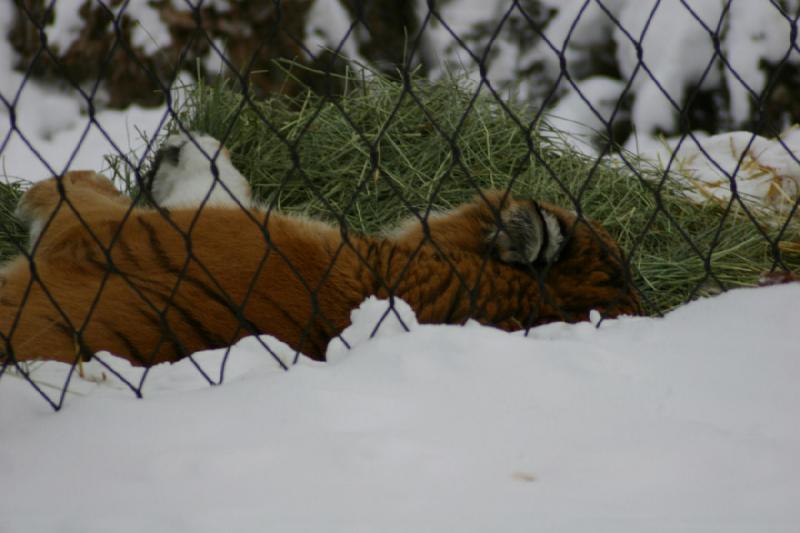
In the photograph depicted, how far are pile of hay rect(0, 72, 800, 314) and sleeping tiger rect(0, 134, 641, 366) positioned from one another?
64 centimetres

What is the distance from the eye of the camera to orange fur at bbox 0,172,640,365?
240cm

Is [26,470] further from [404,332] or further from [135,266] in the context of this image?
[135,266]

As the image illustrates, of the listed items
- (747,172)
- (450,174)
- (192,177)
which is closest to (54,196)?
(192,177)

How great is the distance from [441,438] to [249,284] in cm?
88

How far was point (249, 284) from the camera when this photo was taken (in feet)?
8.39

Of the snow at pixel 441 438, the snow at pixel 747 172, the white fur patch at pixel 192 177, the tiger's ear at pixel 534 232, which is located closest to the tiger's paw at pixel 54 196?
the white fur patch at pixel 192 177

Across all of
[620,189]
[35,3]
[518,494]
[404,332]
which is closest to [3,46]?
[35,3]

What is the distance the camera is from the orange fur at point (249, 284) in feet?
7.89

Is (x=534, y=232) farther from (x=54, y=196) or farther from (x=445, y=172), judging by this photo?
(x=54, y=196)

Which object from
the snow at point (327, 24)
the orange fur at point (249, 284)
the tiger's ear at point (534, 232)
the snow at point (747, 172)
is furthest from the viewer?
the snow at point (327, 24)

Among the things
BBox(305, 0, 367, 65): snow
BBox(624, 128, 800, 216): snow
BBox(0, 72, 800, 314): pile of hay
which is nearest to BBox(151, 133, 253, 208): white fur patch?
BBox(0, 72, 800, 314): pile of hay

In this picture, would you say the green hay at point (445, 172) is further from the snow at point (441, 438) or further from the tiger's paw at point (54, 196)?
the snow at point (441, 438)

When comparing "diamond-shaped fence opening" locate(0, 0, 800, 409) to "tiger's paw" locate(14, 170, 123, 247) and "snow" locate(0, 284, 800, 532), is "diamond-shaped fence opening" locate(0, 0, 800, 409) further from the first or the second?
"snow" locate(0, 284, 800, 532)

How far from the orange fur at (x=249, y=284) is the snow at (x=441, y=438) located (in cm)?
24
